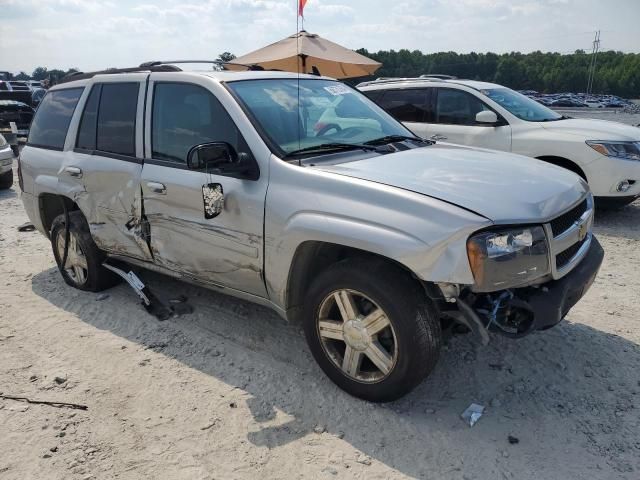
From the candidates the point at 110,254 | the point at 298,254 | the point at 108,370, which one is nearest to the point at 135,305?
the point at 110,254

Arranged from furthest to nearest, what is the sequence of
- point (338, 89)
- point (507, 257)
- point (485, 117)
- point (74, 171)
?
point (485, 117) → point (74, 171) → point (338, 89) → point (507, 257)

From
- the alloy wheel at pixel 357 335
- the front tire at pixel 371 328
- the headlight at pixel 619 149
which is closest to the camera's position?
the front tire at pixel 371 328

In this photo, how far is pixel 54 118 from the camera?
480 centimetres

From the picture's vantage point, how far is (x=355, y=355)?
3.04 meters

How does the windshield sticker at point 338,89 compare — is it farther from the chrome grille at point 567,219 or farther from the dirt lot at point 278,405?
the chrome grille at point 567,219

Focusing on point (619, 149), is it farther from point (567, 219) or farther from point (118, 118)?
point (118, 118)

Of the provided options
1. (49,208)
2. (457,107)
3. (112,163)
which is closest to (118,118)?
(112,163)

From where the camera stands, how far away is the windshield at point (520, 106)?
284 inches

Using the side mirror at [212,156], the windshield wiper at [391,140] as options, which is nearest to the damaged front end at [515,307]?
the windshield wiper at [391,140]

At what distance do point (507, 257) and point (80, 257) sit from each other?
3699mm

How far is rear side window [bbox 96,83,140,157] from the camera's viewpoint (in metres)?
4.00

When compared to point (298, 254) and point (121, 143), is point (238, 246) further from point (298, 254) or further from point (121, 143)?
point (121, 143)

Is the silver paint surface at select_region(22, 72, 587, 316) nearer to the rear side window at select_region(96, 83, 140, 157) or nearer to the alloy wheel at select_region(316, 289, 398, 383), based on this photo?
the rear side window at select_region(96, 83, 140, 157)

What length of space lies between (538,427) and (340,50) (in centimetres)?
1100
